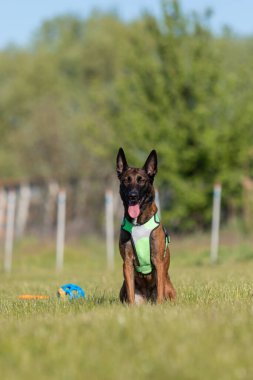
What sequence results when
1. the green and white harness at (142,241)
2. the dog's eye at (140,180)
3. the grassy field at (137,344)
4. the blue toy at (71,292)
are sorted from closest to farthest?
the grassy field at (137,344) < the green and white harness at (142,241) < the dog's eye at (140,180) < the blue toy at (71,292)

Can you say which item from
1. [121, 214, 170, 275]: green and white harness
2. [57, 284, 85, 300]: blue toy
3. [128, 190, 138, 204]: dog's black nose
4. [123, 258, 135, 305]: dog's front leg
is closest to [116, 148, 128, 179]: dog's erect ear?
[128, 190, 138, 204]: dog's black nose

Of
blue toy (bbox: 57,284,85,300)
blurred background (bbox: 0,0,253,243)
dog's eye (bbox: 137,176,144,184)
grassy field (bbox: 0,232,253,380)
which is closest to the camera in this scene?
grassy field (bbox: 0,232,253,380)

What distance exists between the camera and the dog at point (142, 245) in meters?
8.41

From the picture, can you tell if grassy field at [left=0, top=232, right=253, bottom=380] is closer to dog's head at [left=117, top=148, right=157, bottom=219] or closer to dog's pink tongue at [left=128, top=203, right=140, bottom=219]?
dog's pink tongue at [left=128, top=203, right=140, bottom=219]

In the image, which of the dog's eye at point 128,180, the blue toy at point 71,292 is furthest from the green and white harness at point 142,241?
the blue toy at point 71,292

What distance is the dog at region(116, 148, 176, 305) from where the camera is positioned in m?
8.41

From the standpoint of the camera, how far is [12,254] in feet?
79.7

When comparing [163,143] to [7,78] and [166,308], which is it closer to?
[166,308]

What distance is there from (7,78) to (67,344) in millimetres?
48850

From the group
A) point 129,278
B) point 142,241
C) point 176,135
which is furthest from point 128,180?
point 176,135

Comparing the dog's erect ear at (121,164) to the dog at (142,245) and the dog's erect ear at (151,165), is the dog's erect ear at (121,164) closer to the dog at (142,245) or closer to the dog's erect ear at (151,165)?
the dog at (142,245)

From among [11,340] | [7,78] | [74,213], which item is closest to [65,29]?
[7,78]

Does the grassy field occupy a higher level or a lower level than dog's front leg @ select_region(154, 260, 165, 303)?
lower

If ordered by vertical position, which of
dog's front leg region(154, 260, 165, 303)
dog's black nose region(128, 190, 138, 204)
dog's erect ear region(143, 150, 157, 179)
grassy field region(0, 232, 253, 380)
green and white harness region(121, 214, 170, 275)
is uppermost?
dog's erect ear region(143, 150, 157, 179)
